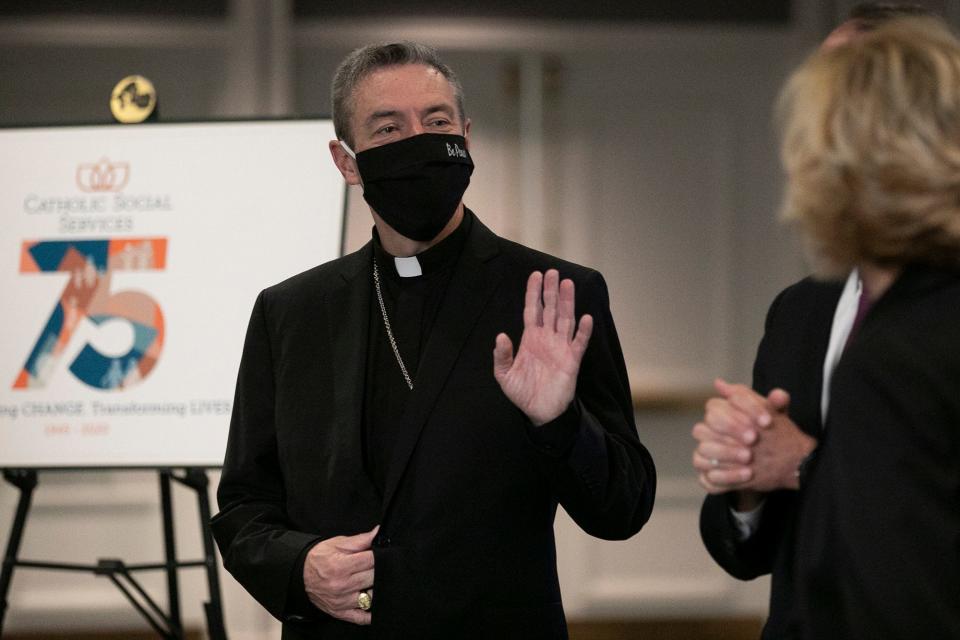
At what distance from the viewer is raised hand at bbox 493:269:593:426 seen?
1646 millimetres

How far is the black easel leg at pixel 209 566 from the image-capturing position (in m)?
2.84

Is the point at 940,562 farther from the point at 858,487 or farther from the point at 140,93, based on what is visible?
the point at 140,93

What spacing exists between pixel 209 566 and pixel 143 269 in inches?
31.9

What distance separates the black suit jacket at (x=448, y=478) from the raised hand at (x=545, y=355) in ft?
0.15

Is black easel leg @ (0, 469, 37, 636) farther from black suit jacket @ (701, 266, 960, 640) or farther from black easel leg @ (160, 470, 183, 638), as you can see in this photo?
black suit jacket @ (701, 266, 960, 640)

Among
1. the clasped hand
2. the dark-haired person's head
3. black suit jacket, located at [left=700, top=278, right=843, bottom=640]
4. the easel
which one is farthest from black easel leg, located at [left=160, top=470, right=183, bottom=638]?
the dark-haired person's head

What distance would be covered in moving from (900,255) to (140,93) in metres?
2.47

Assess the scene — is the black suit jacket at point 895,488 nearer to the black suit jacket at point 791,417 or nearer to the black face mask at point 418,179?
the black suit jacket at point 791,417

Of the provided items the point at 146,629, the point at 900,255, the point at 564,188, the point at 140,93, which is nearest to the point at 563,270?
the point at 900,255

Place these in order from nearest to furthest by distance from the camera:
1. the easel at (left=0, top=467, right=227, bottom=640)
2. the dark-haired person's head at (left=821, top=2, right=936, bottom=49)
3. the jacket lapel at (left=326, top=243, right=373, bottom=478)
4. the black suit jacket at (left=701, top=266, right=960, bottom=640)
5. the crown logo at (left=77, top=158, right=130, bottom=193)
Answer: the black suit jacket at (left=701, top=266, right=960, bottom=640)
the dark-haired person's head at (left=821, top=2, right=936, bottom=49)
the jacket lapel at (left=326, top=243, right=373, bottom=478)
the easel at (left=0, top=467, right=227, bottom=640)
the crown logo at (left=77, top=158, right=130, bottom=193)

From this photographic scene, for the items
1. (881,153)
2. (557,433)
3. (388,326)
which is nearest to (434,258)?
(388,326)

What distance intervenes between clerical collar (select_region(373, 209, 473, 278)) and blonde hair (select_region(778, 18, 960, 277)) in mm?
896

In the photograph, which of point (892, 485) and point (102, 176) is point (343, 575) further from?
point (102, 176)

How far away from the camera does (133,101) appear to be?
3.15 metres
